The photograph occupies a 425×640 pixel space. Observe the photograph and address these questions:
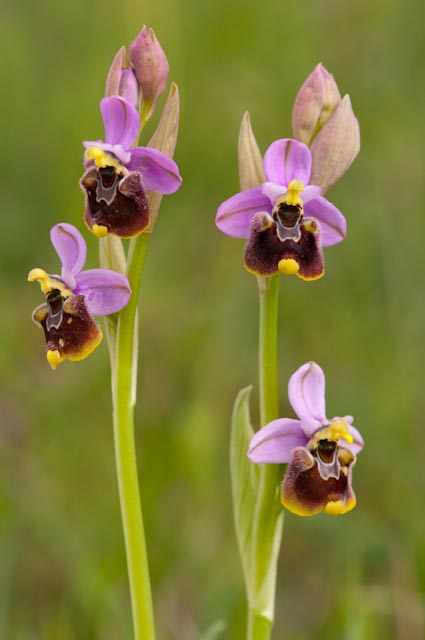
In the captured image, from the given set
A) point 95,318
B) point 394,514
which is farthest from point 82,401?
point 95,318

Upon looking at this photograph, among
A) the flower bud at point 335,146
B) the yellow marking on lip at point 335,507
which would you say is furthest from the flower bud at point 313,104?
the yellow marking on lip at point 335,507

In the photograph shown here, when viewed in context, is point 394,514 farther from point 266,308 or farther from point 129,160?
point 129,160

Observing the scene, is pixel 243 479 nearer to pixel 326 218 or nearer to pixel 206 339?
pixel 326 218

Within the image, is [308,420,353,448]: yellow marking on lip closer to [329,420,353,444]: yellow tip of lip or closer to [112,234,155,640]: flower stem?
[329,420,353,444]: yellow tip of lip

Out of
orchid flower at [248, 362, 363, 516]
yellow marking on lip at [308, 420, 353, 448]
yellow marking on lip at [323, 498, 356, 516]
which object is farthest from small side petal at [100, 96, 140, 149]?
yellow marking on lip at [323, 498, 356, 516]

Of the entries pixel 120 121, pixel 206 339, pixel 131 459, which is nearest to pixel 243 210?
pixel 120 121
